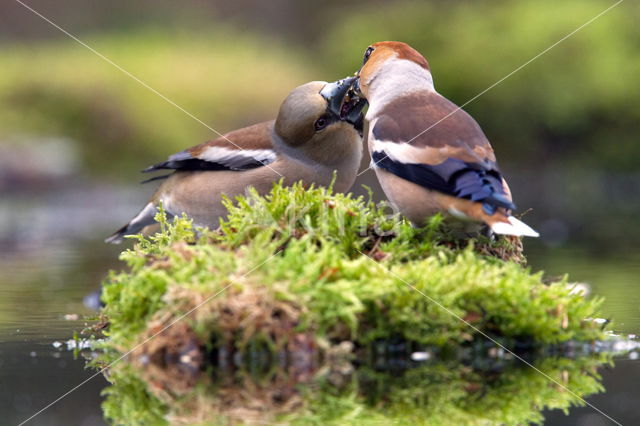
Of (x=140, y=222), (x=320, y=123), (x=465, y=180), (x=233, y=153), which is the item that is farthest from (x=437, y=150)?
(x=140, y=222)

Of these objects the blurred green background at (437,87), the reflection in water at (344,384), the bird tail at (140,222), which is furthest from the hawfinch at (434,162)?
the blurred green background at (437,87)

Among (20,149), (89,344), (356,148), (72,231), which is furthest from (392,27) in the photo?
(89,344)

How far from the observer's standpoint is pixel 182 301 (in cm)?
451

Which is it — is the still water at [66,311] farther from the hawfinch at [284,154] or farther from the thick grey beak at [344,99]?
the thick grey beak at [344,99]

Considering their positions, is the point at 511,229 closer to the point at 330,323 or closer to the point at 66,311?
the point at 330,323

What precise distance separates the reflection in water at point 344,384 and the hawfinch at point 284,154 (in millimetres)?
2548

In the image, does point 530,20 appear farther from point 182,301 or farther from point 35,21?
point 182,301

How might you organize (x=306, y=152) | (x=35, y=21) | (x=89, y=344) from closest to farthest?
(x=89, y=344), (x=306, y=152), (x=35, y=21)

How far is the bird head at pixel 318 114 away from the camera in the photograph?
698cm

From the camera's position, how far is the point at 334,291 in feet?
14.7

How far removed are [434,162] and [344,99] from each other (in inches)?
70.1

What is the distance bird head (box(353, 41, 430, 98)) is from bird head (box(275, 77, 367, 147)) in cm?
17

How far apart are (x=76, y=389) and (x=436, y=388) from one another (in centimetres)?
154

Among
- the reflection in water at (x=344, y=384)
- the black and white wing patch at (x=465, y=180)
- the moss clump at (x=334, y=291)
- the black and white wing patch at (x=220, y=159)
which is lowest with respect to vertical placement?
the reflection in water at (x=344, y=384)
